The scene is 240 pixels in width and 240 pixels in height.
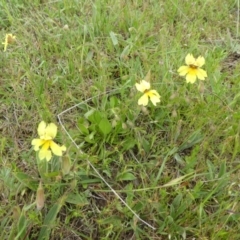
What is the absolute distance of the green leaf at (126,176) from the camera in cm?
126

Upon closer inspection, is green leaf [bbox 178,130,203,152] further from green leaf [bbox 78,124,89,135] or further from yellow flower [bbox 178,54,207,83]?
green leaf [bbox 78,124,89,135]

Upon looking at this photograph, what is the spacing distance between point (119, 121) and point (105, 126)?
0.17ft

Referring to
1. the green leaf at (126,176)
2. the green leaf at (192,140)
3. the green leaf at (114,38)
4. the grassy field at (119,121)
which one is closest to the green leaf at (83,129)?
the grassy field at (119,121)

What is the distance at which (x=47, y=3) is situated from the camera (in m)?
1.88

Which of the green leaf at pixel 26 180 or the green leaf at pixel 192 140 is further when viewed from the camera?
the green leaf at pixel 192 140

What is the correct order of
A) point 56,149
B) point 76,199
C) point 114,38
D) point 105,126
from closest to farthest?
1. point 56,149
2. point 76,199
3. point 105,126
4. point 114,38

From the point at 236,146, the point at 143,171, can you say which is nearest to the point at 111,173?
the point at 143,171

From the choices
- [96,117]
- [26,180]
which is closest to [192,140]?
[96,117]

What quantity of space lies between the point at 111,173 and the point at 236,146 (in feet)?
1.39

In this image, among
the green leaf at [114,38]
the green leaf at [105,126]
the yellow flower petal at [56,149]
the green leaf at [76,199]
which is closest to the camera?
the yellow flower petal at [56,149]

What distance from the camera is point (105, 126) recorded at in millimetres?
1315

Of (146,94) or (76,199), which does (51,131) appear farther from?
(146,94)

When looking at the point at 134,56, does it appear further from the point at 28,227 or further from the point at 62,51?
the point at 28,227

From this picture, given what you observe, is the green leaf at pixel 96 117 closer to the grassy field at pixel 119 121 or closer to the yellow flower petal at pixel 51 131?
the grassy field at pixel 119 121
